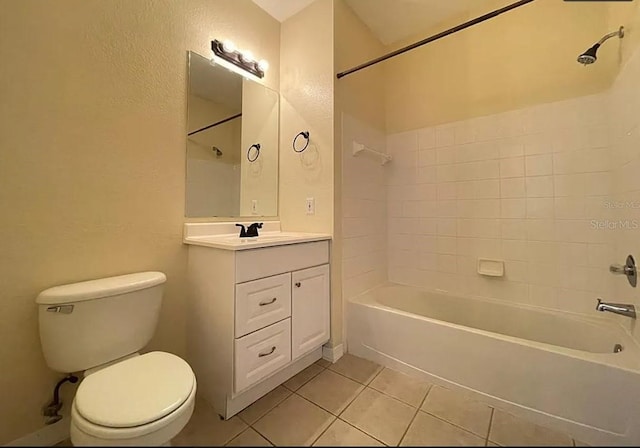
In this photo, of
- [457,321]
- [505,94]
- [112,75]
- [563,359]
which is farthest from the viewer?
[457,321]

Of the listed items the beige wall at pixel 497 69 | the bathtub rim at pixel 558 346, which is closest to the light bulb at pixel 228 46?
the beige wall at pixel 497 69

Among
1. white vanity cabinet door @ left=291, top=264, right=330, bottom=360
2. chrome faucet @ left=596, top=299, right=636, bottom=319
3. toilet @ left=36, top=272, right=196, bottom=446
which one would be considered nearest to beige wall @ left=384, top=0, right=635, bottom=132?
chrome faucet @ left=596, top=299, right=636, bottom=319

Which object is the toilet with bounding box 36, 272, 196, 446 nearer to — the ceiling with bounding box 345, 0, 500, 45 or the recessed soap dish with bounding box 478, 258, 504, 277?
the recessed soap dish with bounding box 478, 258, 504, 277

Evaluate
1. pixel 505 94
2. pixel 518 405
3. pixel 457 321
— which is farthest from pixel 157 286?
pixel 505 94

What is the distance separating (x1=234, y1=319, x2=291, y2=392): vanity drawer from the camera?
1.32 m

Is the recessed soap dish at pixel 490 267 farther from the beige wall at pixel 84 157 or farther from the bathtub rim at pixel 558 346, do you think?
the beige wall at pixel 84 157

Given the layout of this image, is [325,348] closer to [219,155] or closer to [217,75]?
[219,155]

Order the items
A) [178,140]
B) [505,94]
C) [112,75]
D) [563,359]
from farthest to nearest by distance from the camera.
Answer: [505,94]
[178,140]
[112,75]
[563,359]

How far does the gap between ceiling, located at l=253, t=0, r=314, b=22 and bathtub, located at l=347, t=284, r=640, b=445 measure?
7.20ft

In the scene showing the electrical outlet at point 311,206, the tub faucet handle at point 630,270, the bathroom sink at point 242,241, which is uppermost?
the electrical outlet at point 311,206

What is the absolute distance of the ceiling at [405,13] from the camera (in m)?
1.99

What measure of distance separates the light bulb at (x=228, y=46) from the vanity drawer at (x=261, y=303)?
152 centimetres

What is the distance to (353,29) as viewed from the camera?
2057 mm

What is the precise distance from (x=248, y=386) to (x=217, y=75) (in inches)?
73.0
